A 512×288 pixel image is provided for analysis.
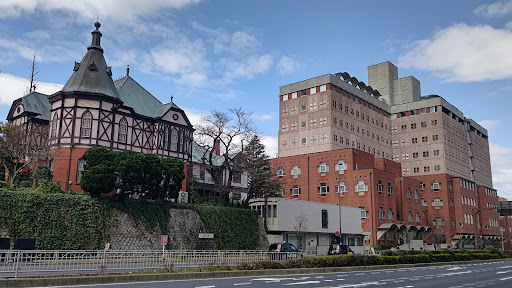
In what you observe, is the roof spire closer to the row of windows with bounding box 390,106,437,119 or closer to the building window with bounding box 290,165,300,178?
the building window with bounding box 290,165,300,178

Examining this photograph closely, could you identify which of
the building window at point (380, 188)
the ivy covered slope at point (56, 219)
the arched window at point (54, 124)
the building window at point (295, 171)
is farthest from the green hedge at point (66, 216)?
the building window at point (295, 171)

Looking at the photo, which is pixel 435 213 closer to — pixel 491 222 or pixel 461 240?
pixel 461 240

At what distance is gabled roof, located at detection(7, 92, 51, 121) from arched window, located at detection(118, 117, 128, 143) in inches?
321

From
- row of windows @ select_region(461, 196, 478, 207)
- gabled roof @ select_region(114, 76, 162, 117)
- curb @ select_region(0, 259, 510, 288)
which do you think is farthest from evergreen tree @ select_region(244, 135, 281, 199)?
row of windows @ select_region(461, 196, 478, 207)

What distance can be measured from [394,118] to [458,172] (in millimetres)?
17705

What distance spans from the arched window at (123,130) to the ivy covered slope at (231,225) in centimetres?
1067

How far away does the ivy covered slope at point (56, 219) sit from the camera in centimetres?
2875

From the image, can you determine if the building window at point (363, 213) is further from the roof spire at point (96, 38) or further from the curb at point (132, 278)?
the roof spire at point (96, 38)

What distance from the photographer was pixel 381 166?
73.8 meters

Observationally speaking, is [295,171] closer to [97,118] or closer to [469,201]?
[97,118]

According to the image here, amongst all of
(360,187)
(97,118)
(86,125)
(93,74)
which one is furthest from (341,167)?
(86,125)

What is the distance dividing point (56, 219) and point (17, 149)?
11.6 metres

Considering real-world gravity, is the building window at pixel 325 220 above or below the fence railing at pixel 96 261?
above

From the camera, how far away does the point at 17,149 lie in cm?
3800
